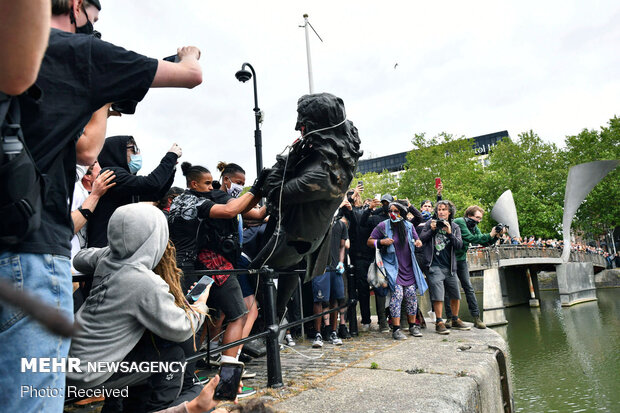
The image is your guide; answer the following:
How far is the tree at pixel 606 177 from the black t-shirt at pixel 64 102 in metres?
34.9

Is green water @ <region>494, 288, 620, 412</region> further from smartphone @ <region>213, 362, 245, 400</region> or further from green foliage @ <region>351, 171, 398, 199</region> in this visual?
green foliage @ <region>351, 171, 398, 199</region>

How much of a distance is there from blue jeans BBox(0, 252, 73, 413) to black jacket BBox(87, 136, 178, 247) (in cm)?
188

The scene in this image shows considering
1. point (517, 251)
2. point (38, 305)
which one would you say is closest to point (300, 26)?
point (517, 251)

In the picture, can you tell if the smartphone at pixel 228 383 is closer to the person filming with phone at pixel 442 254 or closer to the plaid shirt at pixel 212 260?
the plaid shirt at pixel 212 260

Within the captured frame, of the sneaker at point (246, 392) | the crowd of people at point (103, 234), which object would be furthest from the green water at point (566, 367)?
the crowd of people at point (103, 234)

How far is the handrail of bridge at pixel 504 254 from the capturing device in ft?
67.6

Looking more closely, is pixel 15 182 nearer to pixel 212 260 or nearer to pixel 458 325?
pixel 212 260

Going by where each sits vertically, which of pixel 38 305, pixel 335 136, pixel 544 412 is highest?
pixel 335 136

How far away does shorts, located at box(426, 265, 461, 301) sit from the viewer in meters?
6.07

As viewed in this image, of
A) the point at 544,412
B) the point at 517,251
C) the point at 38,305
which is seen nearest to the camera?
the point at 38,305

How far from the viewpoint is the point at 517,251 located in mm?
21250

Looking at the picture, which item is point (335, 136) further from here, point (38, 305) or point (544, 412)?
point (544, 412)

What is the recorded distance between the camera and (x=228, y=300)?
3221mm

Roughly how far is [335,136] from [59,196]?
2102mm
